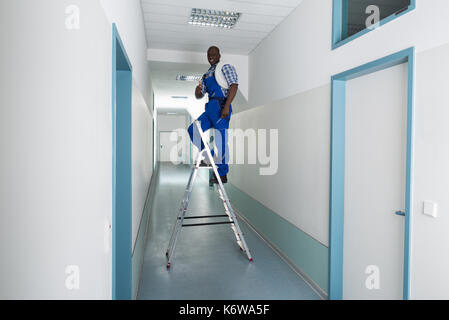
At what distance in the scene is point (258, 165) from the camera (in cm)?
427

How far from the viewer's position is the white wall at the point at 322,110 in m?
1.50

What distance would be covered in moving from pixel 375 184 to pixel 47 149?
2.13m

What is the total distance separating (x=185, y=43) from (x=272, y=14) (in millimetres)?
1444

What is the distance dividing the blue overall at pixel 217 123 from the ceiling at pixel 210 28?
80cm

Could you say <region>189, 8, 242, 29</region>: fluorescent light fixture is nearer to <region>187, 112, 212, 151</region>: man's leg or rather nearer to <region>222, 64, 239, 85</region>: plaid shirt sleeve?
<region>222, 64, 239, 85</region>: plaid shirt sleeve

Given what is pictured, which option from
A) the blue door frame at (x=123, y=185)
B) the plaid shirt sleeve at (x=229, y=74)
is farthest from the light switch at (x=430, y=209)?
the plaid shirt sleeve at (x=229, y=74)

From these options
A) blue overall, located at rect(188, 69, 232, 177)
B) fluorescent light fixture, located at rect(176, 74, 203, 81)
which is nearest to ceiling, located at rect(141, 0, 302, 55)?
blue overall, located at rect(188, 69, 232, 177)

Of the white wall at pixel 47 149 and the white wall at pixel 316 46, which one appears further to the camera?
the white wall at pixel 316 46

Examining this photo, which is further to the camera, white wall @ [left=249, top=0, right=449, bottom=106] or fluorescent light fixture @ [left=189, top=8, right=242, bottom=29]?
fluorescent light fixture @ [left=189, top=8, right=242, bottom=29]

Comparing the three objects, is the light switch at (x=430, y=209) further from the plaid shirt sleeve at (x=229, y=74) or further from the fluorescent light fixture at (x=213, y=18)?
the fluorescent light fixture at (x=213, y=18)

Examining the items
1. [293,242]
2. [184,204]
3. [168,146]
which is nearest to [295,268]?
[293,242]

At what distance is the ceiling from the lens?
9.76 feet

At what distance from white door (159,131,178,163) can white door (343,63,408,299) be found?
1530cm

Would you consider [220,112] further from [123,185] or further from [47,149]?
[47,149]
